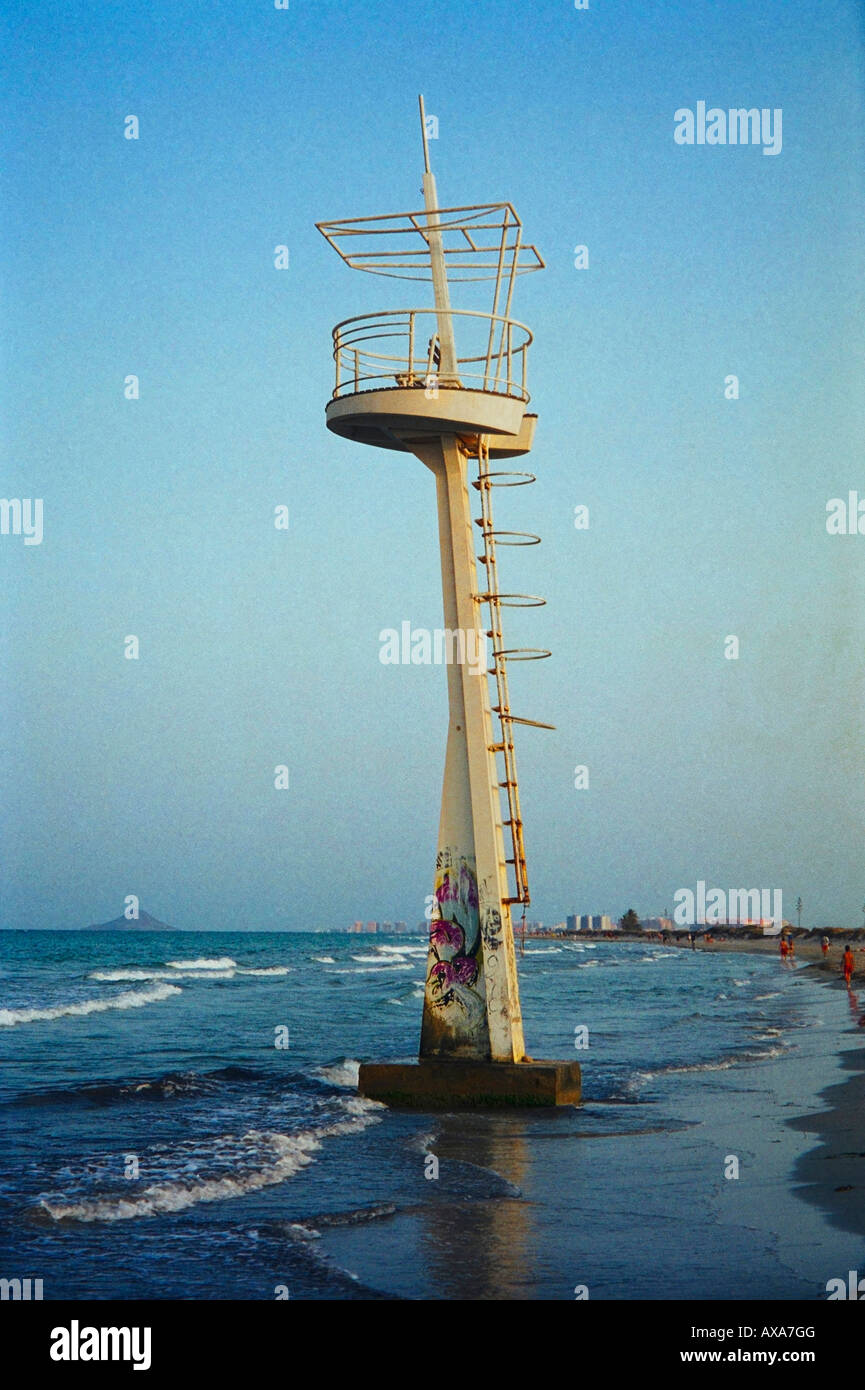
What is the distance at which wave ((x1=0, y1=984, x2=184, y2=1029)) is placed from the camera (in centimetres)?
3938

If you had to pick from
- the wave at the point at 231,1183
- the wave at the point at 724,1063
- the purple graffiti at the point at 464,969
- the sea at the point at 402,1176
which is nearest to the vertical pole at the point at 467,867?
the purple graffiti at the point at 464,969

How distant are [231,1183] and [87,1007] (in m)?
31.7

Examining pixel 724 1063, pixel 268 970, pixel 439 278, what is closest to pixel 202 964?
pixel 268 970

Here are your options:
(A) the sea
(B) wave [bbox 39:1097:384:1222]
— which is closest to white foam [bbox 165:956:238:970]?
(A) the sea

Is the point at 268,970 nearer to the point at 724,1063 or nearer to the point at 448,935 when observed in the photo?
the point at 724,1063

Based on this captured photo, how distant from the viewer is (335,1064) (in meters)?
25.0

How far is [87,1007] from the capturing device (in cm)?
4400

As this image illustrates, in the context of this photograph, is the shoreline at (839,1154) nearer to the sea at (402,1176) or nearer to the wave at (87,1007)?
the sea at (402,1176)

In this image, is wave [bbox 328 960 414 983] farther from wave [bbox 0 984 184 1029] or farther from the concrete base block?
the concrete base block

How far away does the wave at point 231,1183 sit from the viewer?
41.1 ft

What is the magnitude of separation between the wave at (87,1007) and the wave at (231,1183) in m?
22.5

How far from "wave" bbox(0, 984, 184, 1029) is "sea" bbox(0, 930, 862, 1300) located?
7309 mm
